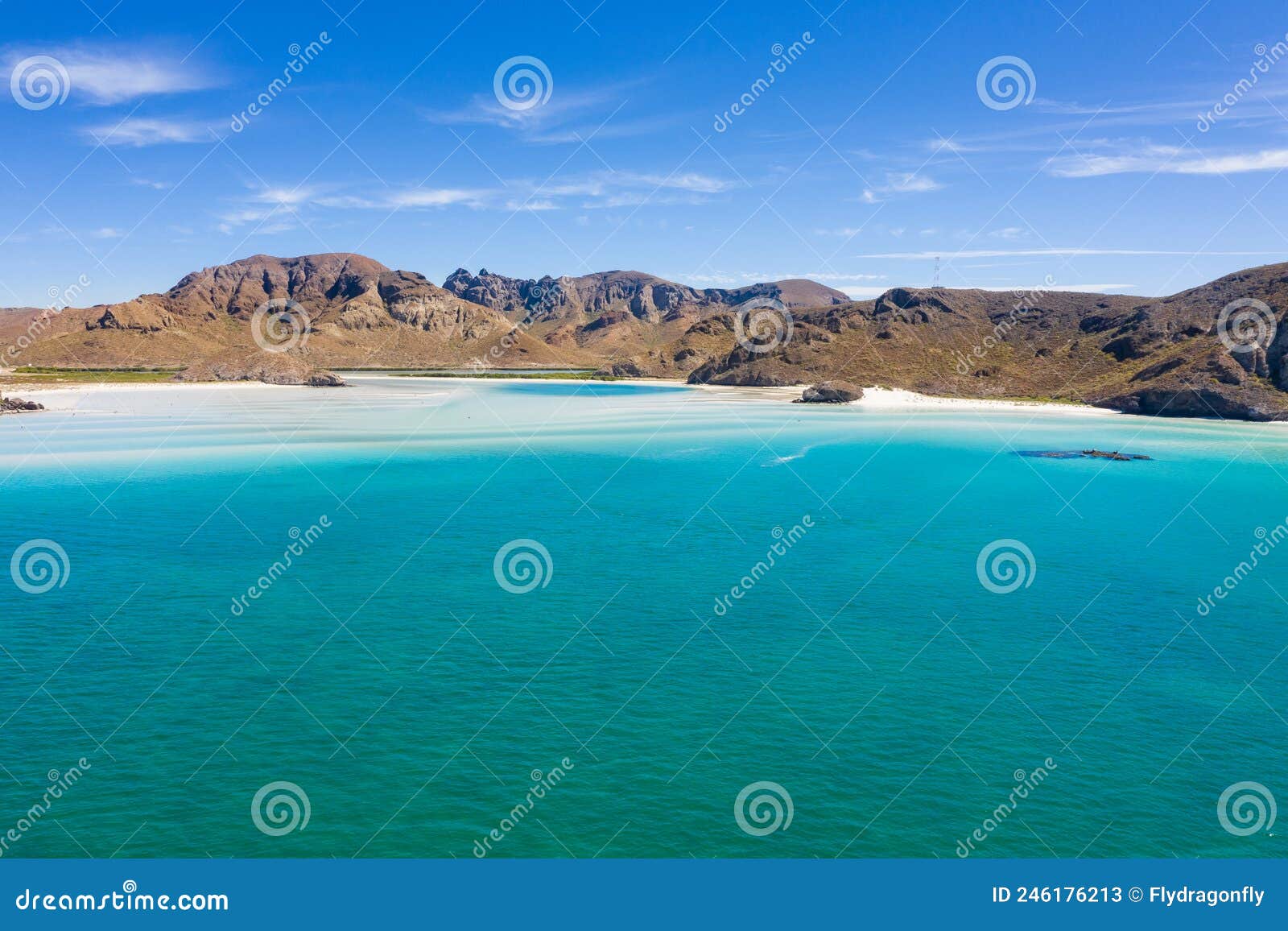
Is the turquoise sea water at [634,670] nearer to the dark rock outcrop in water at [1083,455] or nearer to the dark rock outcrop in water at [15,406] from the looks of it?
the dark rock outcrop in water at [1083,455]

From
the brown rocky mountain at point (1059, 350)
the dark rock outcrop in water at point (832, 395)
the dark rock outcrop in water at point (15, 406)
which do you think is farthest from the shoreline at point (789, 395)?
the dark rock outcrop in water at point (15, 406)

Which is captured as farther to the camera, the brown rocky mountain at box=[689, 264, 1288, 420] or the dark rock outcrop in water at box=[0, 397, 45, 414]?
the brown rocky mountain at box=[689, 264, 1288, 420]

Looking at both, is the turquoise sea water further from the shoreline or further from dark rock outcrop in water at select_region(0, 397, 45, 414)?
the shoreline

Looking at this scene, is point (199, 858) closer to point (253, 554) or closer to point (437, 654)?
point (437, 654)

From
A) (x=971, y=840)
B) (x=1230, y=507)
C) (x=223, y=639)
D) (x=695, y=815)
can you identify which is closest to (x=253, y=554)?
(x=223, y=639)

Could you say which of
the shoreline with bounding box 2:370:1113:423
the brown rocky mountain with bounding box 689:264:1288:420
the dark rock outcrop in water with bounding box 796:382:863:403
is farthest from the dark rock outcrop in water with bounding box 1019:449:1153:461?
the dark rock outcrop in water with bounding box 796:382:863:403

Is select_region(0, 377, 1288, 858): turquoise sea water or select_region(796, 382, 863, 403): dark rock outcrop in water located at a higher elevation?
select_region(796, 382, 863, 403): dark rock outcrop in water
